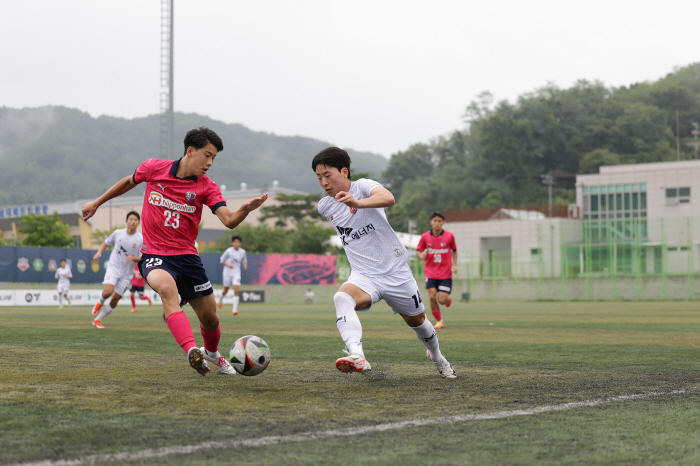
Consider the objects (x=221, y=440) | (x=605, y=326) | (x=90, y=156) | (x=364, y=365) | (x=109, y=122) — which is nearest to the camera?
(x=221, y=440)

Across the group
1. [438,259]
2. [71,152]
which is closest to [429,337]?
[438,259]

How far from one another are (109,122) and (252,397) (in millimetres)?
175949

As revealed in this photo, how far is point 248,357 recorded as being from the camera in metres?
5.77

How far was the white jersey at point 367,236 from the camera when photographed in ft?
19.5

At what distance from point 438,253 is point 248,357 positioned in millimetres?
8948

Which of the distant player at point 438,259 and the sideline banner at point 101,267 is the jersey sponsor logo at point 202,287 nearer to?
the distant player at point 438,259

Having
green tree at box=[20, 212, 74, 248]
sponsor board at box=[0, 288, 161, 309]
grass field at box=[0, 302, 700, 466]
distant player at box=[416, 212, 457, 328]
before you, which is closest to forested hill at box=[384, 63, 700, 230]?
green tree at box=[20, 212, 74, 248]

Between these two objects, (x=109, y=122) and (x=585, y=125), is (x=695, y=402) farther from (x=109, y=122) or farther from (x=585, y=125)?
(x=109, y=122)

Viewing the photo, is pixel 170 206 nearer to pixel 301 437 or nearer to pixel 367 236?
pixel 367 236

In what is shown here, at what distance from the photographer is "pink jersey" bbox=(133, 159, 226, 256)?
5.99 metres

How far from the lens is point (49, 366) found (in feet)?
21.7

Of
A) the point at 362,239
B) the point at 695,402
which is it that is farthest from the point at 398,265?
the point at 695,402

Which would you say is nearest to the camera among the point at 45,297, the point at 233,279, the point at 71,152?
the point at 233,279

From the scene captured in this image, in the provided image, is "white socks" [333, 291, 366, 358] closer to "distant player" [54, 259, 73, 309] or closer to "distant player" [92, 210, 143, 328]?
"distant player" [92, 210, 143, 328]
